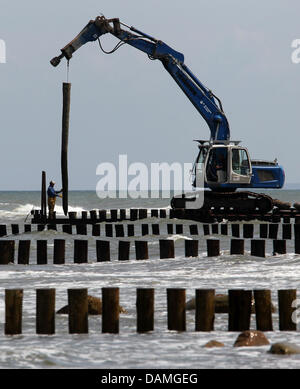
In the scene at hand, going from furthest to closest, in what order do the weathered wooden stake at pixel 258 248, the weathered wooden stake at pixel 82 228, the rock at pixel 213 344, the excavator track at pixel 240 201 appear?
the excavator track at pixel 240 201 < the weathered wooden stake at pixel 82 228 < the weathered wooden stake at pixel 258 248 < the rock at pixel 213 344

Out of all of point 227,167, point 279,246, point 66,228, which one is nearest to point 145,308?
point 279,246

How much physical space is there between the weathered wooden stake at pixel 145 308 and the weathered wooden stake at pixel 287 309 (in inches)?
59.7

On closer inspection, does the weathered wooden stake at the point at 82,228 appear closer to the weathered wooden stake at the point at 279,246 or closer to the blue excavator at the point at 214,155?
the blue excavator at the point at 214,155

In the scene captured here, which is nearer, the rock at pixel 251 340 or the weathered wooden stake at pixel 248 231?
the rock at pixel 251 340

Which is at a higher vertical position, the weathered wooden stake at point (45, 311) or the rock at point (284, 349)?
the weathered wooden stake at point (45, 311)

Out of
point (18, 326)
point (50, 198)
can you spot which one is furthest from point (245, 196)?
point (18, 326)

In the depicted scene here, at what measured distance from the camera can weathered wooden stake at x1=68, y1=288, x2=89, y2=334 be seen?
10508 mm

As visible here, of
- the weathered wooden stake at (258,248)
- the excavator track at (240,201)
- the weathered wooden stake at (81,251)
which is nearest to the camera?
the weathered wooden stake at (258,248)

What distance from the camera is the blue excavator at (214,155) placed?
1219 inches

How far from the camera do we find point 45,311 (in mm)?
10500

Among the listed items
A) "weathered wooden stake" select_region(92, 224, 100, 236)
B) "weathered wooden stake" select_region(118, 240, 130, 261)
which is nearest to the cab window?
"weathered wooden stake" select_region(92, 224, 100, 236)

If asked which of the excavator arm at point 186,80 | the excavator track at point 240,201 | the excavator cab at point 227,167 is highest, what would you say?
the excavator arm at point 186,80

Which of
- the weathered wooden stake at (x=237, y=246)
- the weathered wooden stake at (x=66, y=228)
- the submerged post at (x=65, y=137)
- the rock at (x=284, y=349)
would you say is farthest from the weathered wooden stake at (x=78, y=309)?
the weathered wooden stake at (x=66, y=228)

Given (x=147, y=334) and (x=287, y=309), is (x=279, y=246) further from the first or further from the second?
(x=147, y=334)
